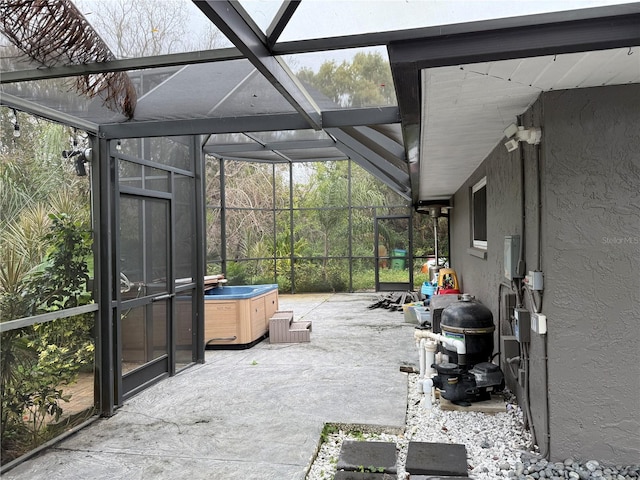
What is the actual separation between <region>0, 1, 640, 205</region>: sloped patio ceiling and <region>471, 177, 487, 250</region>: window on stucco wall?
707 millimetres

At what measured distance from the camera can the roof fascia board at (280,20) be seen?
1.91 meters

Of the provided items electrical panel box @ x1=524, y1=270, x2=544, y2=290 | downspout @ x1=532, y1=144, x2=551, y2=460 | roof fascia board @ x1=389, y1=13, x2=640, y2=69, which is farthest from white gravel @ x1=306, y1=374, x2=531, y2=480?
roof fascia board @ x1=389, y1=13, x2=640, y2=69

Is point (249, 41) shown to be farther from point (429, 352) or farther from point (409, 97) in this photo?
point (429, 352)

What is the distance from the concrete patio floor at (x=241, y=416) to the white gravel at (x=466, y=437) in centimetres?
11

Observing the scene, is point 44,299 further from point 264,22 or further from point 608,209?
point 608,209

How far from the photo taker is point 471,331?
12.7ft

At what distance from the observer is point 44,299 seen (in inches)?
128

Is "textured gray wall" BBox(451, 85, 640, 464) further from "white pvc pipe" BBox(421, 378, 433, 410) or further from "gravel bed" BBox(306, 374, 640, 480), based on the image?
"white pvc pipe" BBox(421, 378, 433, 410)

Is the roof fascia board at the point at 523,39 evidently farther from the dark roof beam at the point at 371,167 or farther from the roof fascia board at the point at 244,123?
the dark roof beam at the point at 371,167

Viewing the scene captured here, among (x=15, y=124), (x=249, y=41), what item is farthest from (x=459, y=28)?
(x=15, y=124)

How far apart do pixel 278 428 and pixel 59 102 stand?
277 centimetres

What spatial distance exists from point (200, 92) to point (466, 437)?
314cm

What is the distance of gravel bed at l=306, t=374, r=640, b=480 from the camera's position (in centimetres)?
256

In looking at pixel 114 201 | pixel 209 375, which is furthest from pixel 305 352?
pixel 114 201
